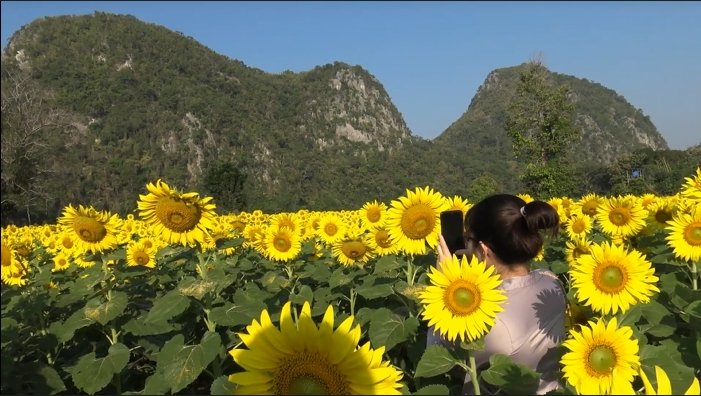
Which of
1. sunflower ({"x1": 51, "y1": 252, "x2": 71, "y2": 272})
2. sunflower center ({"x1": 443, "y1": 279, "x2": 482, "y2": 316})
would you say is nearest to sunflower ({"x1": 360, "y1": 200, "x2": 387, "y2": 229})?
sunflower center ({"x1": 443, "y1": 279, "x2": 482, "y2": 316})

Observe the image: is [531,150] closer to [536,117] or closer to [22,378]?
[536,117]

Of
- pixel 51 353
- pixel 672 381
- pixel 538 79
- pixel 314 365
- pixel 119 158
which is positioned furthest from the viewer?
pixel 119 158

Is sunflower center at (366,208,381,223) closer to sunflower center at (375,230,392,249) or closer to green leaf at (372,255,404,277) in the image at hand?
sunflower center at (375,230,392,249)

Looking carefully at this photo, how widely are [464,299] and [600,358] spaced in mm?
618

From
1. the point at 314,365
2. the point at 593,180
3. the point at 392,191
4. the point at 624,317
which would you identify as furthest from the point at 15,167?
the point at 392,191

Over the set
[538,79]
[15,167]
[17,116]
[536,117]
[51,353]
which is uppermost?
[538,79]

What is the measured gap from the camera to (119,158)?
357ft

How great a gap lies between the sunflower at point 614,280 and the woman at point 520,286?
0.17 meters

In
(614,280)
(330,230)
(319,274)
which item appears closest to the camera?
(614,280)

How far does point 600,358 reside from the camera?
222cm

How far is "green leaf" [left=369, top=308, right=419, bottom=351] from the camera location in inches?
126

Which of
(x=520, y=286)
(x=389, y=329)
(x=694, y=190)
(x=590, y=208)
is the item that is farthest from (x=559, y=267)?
(x=520, y=286)

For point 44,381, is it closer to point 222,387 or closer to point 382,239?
point 222,387

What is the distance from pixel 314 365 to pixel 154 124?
133336 mm
